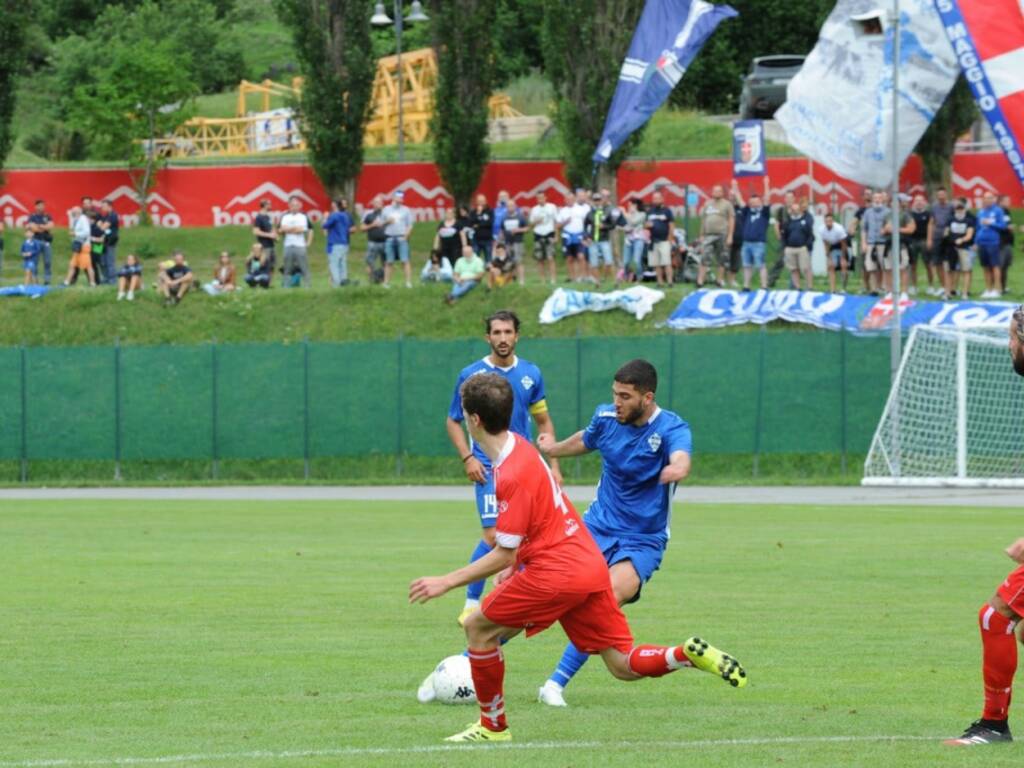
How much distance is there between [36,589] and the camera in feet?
50.9

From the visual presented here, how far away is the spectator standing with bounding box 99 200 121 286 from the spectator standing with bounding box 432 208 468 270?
725cm

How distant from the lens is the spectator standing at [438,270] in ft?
126

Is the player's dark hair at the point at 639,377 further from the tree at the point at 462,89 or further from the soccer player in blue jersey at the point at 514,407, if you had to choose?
the tree at the point at 462,89

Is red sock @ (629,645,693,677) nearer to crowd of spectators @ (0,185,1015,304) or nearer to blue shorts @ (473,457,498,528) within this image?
blue shorts @ (473,457,498,528)

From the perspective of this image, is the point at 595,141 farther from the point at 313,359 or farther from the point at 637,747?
the point at 637,747

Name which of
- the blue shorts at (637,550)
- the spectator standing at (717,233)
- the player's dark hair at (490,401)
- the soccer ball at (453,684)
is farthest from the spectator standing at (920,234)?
the player's dark hair at (490,401)

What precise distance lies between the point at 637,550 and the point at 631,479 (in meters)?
0.42

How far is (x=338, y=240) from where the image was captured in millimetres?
37938

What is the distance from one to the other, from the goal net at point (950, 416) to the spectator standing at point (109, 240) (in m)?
17.7

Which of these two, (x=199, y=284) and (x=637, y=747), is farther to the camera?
(x=199, y=284)

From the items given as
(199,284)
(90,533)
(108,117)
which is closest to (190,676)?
(90,533)

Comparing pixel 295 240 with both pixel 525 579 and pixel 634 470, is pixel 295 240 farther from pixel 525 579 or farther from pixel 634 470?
pixel 525 579

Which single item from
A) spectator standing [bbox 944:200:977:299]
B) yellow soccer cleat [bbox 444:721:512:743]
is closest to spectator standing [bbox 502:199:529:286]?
spectator standing [bbox 944:200:977:299]

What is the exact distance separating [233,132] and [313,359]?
3158 centimetres
